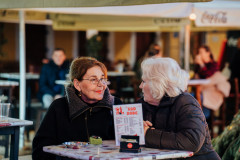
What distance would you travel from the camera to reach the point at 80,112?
4102 mm

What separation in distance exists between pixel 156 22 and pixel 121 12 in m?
3.26

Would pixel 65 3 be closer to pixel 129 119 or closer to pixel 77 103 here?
pixel 77 103

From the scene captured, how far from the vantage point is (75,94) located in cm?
420

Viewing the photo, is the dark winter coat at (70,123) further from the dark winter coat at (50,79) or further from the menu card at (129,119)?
the dark winter coat at (50,79)

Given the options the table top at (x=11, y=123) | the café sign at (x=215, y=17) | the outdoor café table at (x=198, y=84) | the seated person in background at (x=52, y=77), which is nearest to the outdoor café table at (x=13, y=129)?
the table top at (x=11, y=123)

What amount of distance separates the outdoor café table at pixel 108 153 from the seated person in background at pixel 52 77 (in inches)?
214

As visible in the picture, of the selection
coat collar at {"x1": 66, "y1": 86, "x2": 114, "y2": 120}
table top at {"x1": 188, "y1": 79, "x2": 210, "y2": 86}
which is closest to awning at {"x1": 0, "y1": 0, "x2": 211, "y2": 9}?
coat collar at {"x1": 66, "y1": 86, "x2": 114, "y2": 120}

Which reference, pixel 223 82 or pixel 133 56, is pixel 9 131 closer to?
pixel 223 82

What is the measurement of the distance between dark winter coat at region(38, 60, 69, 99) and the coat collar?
493cm

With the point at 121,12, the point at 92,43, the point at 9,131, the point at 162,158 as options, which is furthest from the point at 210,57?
the point at 162,158

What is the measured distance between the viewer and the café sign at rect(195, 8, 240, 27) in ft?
28.6

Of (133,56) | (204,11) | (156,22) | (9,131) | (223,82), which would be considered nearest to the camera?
(9,131)

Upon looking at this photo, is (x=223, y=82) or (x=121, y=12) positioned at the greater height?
(x=121, y=12)

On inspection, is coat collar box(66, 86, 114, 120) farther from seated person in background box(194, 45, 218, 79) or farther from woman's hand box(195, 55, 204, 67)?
woman's hand box(195, 55, 204, 67)
